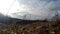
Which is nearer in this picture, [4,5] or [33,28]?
[33,28]

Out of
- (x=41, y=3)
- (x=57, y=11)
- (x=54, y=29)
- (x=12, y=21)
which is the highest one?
(x=41, y=3)

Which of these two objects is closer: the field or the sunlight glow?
the field

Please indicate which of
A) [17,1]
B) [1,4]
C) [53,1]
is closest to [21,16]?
[17,1]

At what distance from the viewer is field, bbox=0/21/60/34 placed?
212 cm

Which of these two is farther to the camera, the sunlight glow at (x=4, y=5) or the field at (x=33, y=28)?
the sunlight glow at (x=4, y=5)

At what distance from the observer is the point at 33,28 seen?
2.19m

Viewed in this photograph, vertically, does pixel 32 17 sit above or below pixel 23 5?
below

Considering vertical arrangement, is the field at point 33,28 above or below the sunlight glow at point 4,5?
below

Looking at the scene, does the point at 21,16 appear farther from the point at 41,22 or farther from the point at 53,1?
the point at 53,1

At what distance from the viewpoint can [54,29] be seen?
2.11m

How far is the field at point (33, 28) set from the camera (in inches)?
83.4

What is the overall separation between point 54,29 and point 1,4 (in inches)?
40.2

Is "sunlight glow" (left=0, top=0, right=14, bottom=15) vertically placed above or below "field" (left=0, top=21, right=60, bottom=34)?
above

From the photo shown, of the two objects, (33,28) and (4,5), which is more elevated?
(4,5)
